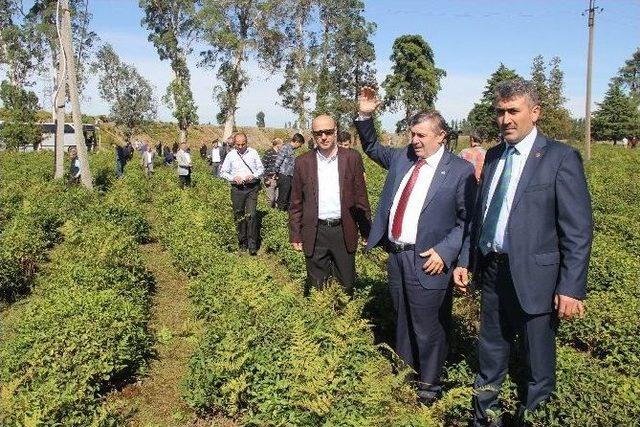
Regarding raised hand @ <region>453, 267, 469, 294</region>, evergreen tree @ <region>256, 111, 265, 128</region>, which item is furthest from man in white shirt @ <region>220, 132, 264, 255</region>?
evergreen tree @ <region>256, 111, 265, 128</region>

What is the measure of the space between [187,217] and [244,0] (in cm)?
2937

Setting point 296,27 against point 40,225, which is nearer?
point 40,225

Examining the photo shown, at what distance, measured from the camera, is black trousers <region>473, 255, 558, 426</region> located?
3.12 metres

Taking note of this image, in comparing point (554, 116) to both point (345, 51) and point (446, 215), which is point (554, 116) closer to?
point (345, 51)

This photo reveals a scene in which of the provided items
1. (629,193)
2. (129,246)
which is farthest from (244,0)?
(129,246)

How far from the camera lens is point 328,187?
470 cm

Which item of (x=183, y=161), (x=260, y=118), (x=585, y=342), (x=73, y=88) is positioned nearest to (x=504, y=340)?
(x=585, y=342)

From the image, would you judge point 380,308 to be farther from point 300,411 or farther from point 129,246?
point 129,246

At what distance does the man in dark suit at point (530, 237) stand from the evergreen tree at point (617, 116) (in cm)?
6146

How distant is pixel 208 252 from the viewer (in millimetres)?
7199

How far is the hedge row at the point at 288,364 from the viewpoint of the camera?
3.10 meters

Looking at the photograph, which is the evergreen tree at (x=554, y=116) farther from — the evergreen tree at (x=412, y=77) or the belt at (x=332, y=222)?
the belt at (x=332, y=222)

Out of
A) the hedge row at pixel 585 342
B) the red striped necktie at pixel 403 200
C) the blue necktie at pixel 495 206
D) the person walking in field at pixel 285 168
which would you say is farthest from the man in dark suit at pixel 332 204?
the person walking in field at pixel 285 168

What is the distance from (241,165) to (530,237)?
6100 millimetres
